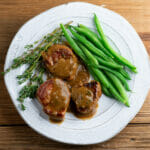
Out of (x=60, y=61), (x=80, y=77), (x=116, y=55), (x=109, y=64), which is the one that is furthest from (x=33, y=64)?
(x=116, y=55)

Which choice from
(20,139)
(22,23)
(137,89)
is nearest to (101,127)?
(137,89)

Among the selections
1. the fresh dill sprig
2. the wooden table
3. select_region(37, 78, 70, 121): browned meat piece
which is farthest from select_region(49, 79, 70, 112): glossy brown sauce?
the wooden table

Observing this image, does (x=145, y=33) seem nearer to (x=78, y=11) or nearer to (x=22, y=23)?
(x=78, y=11)

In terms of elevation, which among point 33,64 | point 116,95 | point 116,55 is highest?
point 116,55

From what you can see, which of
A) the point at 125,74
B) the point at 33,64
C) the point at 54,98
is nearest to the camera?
the point at 54,98

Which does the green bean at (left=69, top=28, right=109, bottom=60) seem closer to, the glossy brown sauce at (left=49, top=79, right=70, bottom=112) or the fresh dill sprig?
the fresh dill sprig

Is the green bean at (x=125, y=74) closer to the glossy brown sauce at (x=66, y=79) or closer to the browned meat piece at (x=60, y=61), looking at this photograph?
the glossy brown sauce at (x=66, y=79)

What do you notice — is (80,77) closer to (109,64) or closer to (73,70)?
(73,70)
